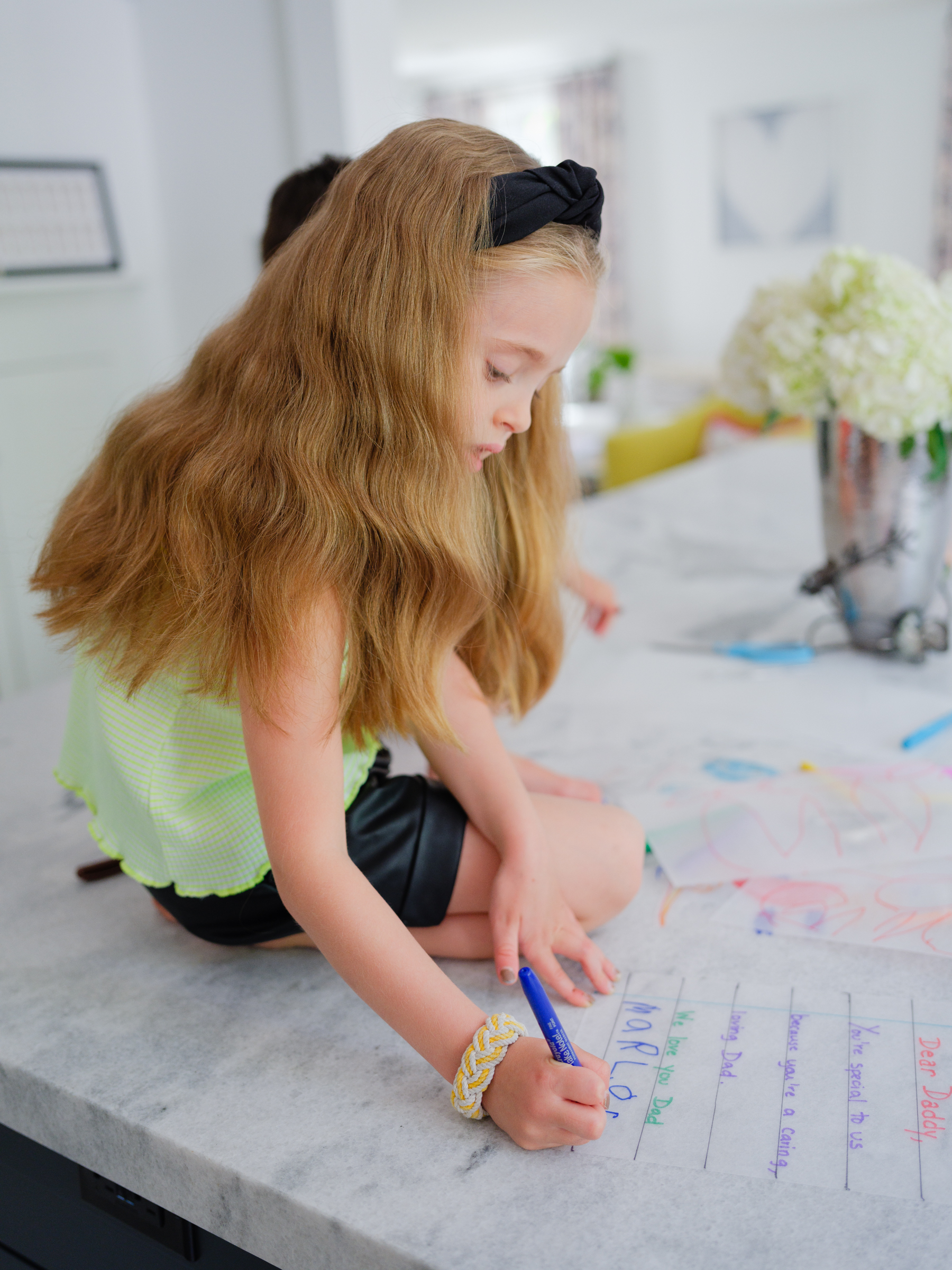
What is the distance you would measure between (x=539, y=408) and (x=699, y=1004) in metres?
0.50

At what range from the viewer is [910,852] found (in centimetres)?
87

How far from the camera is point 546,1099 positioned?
0.58 m

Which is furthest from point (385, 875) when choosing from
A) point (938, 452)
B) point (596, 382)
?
point (596, 382)

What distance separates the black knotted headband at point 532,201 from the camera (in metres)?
0.67

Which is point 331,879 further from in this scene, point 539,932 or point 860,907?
point 860,907

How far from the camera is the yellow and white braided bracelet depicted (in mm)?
604

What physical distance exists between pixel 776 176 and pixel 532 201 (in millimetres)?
6504

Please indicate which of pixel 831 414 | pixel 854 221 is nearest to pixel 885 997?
pixel 831 414

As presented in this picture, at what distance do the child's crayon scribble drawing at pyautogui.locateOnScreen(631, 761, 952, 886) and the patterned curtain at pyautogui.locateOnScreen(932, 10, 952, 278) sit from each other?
18.7 ft

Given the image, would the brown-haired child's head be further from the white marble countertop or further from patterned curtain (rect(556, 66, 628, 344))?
patterned curtain (rect(556, 66, 628, 344))

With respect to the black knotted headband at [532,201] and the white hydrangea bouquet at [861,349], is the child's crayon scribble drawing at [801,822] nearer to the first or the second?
the white hydrangea bouquet at [861,349]

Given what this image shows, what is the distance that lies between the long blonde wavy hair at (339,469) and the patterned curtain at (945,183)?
601 centimetres

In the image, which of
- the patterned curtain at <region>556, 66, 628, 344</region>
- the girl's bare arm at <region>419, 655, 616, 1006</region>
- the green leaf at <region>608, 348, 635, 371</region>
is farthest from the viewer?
the patterned curtain at <region>556, 66, 628, 344</region>

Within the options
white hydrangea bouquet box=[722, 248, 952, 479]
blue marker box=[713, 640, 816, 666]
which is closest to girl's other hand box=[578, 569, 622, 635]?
blue marker box=[713, 640, 816, 666]
